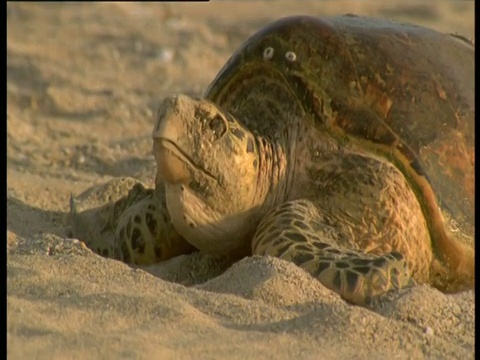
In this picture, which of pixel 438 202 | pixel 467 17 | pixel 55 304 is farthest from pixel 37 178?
pixel 467 17

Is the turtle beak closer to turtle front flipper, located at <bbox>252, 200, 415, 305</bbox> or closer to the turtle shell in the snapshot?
turtle front flipper, located at <bbox>252, 200, 415, 305</bbox>

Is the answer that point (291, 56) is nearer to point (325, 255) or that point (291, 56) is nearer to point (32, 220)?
point (325, 255)

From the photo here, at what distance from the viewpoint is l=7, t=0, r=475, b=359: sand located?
287 centimetres

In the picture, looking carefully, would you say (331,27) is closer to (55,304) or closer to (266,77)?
(266,77)

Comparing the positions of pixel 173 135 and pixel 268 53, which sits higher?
pixel 268 53

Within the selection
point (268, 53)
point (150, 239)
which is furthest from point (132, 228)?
point (268, 53)

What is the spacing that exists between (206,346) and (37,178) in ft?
9.92

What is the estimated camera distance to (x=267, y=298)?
3.33 metres

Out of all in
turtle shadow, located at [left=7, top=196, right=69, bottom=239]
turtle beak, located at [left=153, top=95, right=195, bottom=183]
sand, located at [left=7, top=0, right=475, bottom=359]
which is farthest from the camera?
turtle shadow, located at [left=7, top=196, right=69, bottom=239]

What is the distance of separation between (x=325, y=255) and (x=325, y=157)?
23.6 inches

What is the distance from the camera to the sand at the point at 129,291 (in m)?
2.87

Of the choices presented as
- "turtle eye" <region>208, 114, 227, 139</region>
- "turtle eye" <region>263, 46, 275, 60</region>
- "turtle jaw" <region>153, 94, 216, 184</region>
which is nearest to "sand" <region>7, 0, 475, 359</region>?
"turtle jaw" <region>153, 94, 216, 184</region>

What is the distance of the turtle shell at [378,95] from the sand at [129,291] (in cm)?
42

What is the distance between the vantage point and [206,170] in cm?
389
